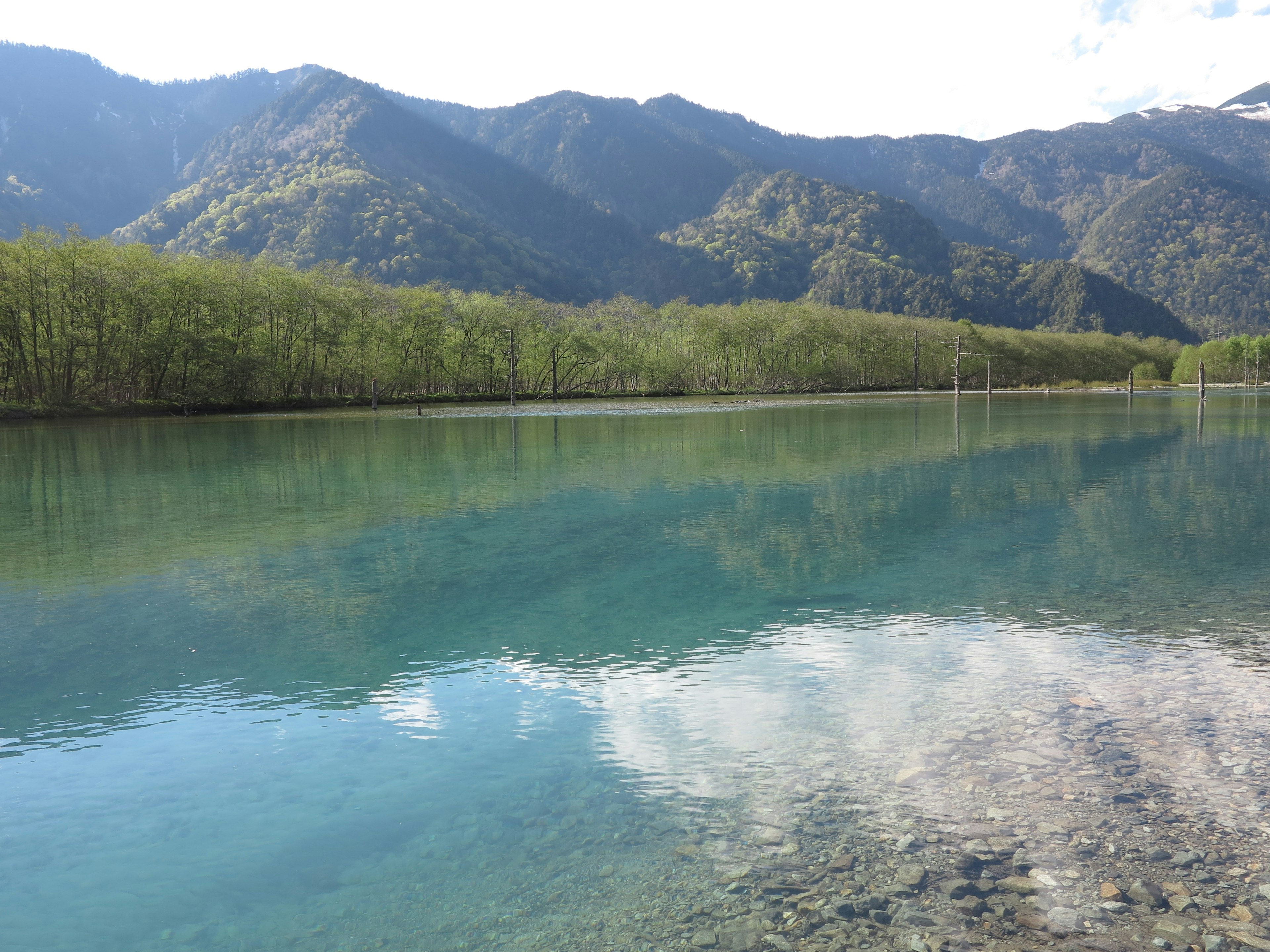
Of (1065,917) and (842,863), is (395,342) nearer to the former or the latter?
(842,863)

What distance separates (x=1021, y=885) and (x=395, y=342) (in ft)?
292

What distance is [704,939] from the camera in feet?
12.0

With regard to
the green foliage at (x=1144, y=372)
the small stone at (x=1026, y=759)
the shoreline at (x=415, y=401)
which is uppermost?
the green foliage at (x=1144, y=372)

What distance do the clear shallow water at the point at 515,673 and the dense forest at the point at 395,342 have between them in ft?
156

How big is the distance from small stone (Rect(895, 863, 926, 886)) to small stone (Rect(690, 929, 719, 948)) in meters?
0.97

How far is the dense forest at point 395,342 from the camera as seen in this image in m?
57.4

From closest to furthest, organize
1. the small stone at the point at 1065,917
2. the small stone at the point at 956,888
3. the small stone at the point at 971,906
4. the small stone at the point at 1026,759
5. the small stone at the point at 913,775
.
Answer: the small stone at the point at 1065,917
the small stone at the point at 971,906
the small stone at the point at 956,888
the small stone at the point at 913,775
the small stone at the point at 1026,759

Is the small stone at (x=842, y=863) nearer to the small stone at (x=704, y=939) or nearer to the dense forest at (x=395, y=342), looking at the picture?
the small stone at (x=704, y=939)

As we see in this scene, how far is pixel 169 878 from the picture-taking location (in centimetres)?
434

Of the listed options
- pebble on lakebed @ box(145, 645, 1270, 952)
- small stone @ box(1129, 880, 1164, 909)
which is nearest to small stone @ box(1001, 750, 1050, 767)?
pebble on lakebed @ box(145, 645, 1270, 952)

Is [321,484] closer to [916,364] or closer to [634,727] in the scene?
[634,727]

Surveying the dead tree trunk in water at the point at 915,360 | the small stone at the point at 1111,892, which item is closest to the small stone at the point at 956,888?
the small stone at the point at 1111,892

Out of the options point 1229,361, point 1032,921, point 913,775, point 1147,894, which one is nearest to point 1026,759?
point 913,775

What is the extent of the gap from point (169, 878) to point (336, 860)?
832 millimetres
